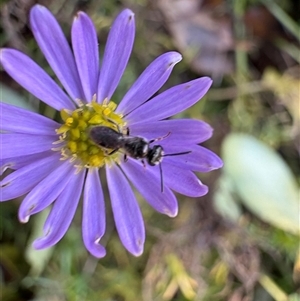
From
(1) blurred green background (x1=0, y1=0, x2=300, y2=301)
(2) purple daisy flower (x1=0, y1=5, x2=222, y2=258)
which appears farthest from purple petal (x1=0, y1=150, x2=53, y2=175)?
(1) blurred green background (x1=0, y1=0, x2=300, y2=301)

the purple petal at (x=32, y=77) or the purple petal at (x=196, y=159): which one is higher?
the purple petal at (x=32, y=77)

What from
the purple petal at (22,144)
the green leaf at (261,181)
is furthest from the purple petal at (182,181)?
the green leaf at (261,181)

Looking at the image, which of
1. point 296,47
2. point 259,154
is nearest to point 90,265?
point 259,154

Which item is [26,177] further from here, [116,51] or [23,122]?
[116,51]

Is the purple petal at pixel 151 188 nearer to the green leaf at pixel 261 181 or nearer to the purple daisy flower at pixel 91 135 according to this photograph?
the purple daisy flower at pixel 91 135

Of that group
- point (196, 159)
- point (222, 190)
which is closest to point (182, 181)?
point (196, 159)

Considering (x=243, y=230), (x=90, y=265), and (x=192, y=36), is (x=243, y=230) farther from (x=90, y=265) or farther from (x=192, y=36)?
(x=192, y=36)

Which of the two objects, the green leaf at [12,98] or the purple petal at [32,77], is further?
the green leaf at [12,98]
